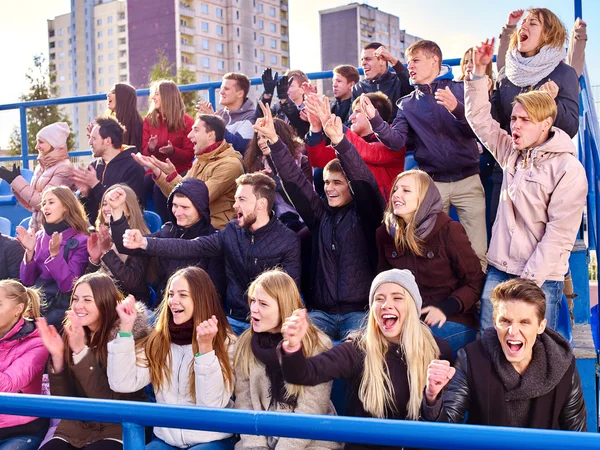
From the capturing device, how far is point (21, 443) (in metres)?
3.79

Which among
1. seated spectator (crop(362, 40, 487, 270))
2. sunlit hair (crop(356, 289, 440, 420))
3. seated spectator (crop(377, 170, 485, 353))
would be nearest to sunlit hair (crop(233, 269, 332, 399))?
sunlit hair (crop(356, 289, 440, 420))

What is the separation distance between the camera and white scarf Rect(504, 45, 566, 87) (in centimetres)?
480

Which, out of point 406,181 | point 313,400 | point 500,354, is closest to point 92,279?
point 313,400

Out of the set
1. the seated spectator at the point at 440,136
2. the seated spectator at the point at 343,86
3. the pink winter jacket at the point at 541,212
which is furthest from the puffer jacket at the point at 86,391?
the seated spectator at the point at 343,86

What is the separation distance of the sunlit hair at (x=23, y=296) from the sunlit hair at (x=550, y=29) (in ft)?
11.8

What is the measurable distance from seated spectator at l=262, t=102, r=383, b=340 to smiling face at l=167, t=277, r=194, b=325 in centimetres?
77

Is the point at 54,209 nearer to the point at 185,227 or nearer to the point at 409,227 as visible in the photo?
the point at 185,227

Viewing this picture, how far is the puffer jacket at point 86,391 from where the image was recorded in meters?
3.74

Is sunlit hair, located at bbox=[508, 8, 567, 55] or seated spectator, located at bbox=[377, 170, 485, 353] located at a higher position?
sunlit hair, located at bbox=[508, 8, 567, 55]

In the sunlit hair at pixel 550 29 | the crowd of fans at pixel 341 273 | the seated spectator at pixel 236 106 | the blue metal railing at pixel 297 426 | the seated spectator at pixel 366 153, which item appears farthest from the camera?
the seated spectator at pixel 236 106

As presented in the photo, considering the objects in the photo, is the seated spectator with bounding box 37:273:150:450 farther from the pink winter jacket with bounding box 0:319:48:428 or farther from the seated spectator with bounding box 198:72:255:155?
the seated spectator with bounding box 198:72:255:155

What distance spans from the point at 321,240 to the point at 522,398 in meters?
1.79

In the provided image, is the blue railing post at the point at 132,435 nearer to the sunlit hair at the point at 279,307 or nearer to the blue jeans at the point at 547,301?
the sunlit hair at the point at 279,307

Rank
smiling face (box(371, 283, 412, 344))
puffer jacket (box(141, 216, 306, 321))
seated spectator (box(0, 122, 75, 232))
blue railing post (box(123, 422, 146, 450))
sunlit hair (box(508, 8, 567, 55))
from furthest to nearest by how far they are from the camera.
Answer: seated spectator (box(0, 122, 75, 232)) → sunlit hair (box(508, 8, 567, 55)) → puffer jacket (box(141, 216, 306, 321)) → smiling face (box(371, 283, 412, 344)) → blue railing post (box(123, 422, 146, 450))
